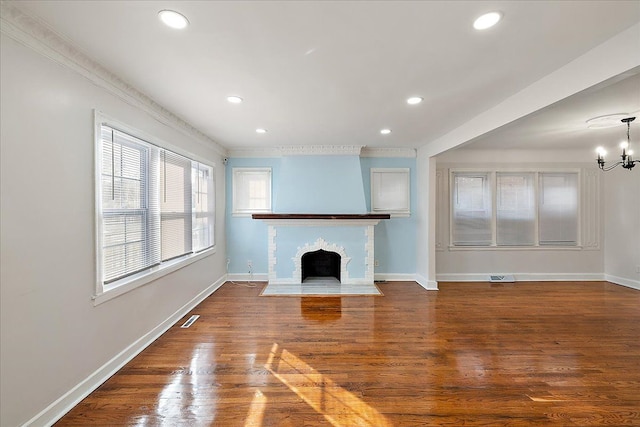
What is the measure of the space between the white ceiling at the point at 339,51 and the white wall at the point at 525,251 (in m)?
2.11

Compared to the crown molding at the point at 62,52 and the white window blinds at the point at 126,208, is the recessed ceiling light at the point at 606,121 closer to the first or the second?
the crown molding at the point at 62,52

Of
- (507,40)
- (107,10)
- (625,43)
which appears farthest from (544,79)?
(107,10)

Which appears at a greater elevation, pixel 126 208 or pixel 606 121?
pixel 606 121

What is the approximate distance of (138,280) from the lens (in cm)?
254

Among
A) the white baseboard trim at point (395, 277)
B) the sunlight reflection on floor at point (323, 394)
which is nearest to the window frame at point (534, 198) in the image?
the white baseboard trim at point (395, 277)

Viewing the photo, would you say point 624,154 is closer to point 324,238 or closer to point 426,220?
point 426,220

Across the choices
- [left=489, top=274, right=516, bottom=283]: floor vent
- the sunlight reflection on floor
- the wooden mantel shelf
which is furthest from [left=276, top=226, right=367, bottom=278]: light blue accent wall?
[left=489, top=274, right=516, bottom=283]: floor vent

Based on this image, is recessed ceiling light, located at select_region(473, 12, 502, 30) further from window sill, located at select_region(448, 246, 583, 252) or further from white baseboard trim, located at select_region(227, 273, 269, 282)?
white baseboard trim, located at select_region(227, 273, 269, 282)

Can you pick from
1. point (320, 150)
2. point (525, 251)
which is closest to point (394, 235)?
point (320, 150)

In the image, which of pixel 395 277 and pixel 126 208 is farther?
pixel 395 277

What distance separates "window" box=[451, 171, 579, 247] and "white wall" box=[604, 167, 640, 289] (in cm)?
57

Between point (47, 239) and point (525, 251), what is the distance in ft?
22.4

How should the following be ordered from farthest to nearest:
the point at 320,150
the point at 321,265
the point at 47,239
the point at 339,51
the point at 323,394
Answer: the point at 321,265 < the point at 320,150 < the point at 323,394 < the point at 339,51 < the point at 47,239

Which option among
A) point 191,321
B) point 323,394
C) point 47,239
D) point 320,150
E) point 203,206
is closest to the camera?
point 47,239
